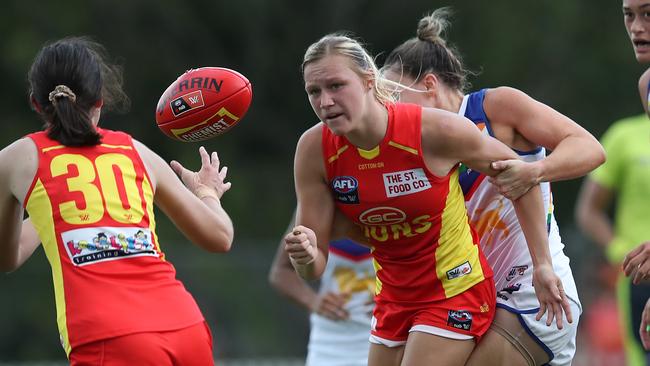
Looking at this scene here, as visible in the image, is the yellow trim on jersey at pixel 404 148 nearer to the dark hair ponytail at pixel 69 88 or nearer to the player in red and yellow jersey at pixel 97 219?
the player in red and yellow jersey at pixel 97 219

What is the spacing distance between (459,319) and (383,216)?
0.50m

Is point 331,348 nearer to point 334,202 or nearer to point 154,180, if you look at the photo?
point 334,202

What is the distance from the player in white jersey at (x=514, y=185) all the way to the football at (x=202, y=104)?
72cm

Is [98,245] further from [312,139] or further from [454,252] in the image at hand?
[454,252]

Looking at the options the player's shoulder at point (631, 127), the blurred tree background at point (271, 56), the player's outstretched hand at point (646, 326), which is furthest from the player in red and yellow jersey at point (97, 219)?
the blurred tree background at point (271, 56)

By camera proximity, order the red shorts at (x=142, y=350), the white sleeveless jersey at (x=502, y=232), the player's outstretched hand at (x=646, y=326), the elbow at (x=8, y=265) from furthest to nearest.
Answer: the player's outstretched hand at (x=646, y=326) < the white sleeveless jersey at (x=502, y=232) < the elbow at (x=8, y=265) < the red shorts at (x=142, y=350)

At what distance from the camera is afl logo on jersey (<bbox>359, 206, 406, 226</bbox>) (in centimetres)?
458

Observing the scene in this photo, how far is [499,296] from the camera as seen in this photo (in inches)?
190

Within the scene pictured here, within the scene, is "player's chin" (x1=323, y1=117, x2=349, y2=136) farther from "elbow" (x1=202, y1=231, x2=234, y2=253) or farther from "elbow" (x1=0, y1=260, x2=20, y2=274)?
"elbow" (x1=0, y1=260, x2=20, y2=274)

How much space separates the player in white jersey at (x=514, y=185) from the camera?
4598mm

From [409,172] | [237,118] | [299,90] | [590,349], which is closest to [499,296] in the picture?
[409,172]

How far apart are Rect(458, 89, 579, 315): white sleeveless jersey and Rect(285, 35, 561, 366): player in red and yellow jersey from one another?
12cm

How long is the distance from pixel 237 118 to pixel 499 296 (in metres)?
1.29

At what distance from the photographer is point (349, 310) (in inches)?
248
